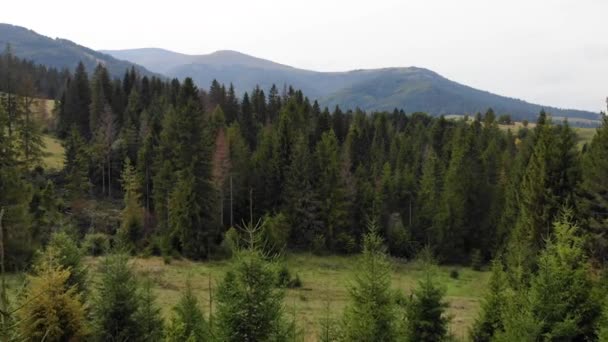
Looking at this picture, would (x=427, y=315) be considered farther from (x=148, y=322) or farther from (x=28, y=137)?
(x=28, y=137)

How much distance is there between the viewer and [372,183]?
253ft

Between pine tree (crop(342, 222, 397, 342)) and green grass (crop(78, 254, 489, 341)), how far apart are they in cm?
786

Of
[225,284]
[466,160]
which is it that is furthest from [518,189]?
[225,284]

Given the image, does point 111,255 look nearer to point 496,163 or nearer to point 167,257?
point 167,257

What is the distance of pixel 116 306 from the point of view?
19.2m

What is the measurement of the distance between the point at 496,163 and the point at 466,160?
1065 centimetres

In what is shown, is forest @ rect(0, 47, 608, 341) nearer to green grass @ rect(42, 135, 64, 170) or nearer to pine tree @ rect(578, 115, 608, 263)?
pine tree @ rect(578, 115, 608, 263)

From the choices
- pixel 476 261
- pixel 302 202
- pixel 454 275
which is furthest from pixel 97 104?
pixel 476 261

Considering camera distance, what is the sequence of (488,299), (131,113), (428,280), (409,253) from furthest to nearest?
(131,113) < (409,253) < (488,299) < (428,280)

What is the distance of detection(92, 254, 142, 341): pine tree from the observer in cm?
1908

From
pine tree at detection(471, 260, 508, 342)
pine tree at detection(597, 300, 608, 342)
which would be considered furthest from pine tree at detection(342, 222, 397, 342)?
pine tree at detection(597, 300, 608, 342)

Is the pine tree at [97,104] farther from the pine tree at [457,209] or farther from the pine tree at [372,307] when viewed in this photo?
the pine tree at [372,307]

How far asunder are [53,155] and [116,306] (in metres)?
67.8

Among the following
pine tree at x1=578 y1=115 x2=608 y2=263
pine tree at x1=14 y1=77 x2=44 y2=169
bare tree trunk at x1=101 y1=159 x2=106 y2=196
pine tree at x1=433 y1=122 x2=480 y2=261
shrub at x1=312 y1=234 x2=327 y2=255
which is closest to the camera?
pine tree at x1=578 y1=115 x2=608 y2=263
